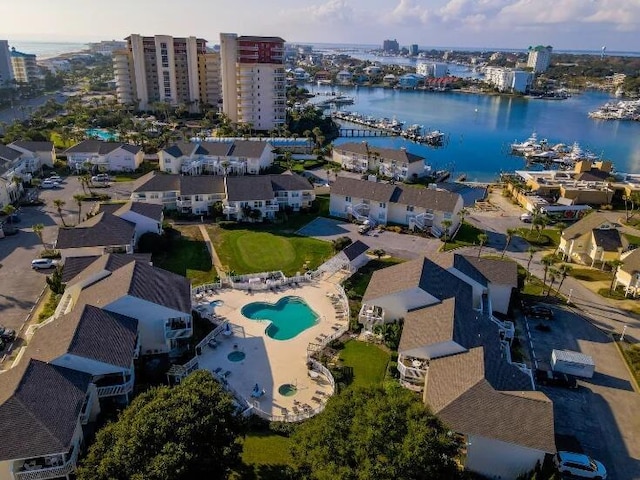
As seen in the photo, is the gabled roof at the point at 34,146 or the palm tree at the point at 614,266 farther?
the gabled roof at the point at 34,146

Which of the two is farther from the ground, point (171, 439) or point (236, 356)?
point (171, 439)

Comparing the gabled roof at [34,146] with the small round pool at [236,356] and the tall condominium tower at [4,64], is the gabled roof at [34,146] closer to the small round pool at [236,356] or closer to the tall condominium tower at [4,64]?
the small round pool at [236,356]

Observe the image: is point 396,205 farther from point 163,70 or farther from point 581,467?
point 163,70

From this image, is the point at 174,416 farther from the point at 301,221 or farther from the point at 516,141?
the point at 516,141

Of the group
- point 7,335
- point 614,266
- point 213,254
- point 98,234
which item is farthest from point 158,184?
point 614,266

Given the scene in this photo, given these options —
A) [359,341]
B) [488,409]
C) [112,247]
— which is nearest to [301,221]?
[112,247]

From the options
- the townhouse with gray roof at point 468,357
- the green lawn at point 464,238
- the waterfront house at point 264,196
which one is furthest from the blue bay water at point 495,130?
the townhouse with gray roof at point 468,357

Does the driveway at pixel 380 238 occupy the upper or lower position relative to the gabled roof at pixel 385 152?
lower
